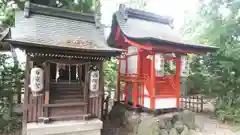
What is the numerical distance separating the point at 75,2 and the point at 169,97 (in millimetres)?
7015

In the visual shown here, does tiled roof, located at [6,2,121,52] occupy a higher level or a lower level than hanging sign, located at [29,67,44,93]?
higher

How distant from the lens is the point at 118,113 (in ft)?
30.6

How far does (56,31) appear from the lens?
7.34 m

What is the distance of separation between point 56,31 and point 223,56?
25.8 feet

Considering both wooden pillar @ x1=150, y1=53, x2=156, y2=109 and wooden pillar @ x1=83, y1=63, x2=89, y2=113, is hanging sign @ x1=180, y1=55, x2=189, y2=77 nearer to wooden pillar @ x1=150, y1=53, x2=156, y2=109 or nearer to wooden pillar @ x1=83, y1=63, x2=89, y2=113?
wooden pillar @ x1=150, y1=53, x2=156, y2=109

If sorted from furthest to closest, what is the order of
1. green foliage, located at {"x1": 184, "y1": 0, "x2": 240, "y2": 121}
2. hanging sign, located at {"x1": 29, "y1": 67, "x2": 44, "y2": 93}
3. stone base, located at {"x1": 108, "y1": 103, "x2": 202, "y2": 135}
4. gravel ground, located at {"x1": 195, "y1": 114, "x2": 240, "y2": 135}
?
1. green foliage, located at {"x1": 184, "y1": 0, "x2": 240, "y2": 121}
2. gravel ground, located at {"x1": 195, "y1": 114, "x2": 240, "y2": 135}
3. stone base, located at {"x1": 108, "y1": 103, "x2": 202, "y2": 135}
4. hanging sign, located at {"x1": 29, "y1": 67, "x2": 44, "y2": 93}

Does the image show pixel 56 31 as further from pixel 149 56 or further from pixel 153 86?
pixel 153 86

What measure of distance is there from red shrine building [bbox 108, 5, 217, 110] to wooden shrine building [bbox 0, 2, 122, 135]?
4.36 ft

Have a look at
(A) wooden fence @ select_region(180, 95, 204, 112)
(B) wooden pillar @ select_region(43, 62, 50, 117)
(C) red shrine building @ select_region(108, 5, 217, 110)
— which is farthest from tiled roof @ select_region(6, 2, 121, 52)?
(A) wooden fence @ select_region(180, 95, 204, 112)

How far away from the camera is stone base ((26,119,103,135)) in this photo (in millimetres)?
6316

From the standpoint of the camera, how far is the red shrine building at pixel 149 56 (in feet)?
25.2

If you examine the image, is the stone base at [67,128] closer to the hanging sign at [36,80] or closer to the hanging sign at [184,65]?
the hanging sign at [36,80]

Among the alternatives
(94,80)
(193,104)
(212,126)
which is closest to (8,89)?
(94,80)

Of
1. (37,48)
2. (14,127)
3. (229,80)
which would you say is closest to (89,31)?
(37,48)
